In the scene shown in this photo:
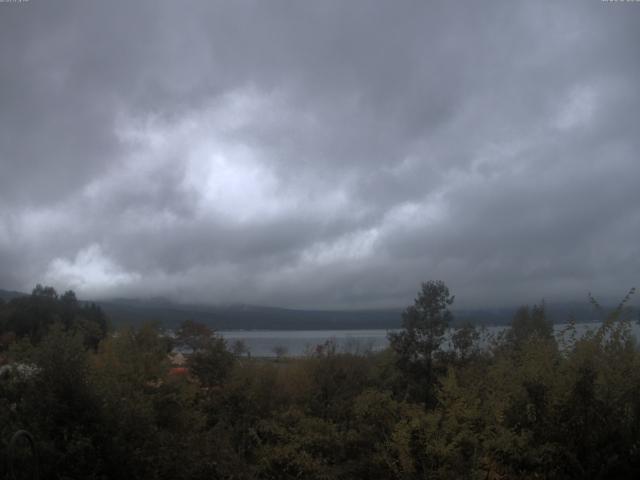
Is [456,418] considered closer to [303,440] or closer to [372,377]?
[303,440]

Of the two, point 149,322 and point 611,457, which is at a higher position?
point 149,322

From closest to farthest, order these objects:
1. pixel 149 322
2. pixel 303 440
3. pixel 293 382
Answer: pixel 303 440 → pixel 149 322 → pixel 293 382

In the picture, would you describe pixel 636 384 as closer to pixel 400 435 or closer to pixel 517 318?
pixel 400 435

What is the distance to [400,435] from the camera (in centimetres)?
1123

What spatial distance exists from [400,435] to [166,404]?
8041mm

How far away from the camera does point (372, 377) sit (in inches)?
1005

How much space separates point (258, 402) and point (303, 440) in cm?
898

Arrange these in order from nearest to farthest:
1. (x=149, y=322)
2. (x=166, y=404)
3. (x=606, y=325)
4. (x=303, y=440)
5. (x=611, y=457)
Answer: (x=611, y=457) < (x=606, y=325) < (x=303, y=440) < (x=166, y=404) < (x=149, y=322)

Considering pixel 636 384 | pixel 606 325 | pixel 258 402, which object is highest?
pixel 606 325

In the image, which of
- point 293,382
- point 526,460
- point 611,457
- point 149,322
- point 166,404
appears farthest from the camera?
point 293,382

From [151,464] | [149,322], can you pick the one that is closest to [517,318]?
[149,322]

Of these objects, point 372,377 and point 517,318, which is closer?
point 372,377

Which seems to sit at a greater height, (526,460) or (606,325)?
(606,325)

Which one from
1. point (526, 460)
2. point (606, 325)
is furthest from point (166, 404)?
point (606, 325)
